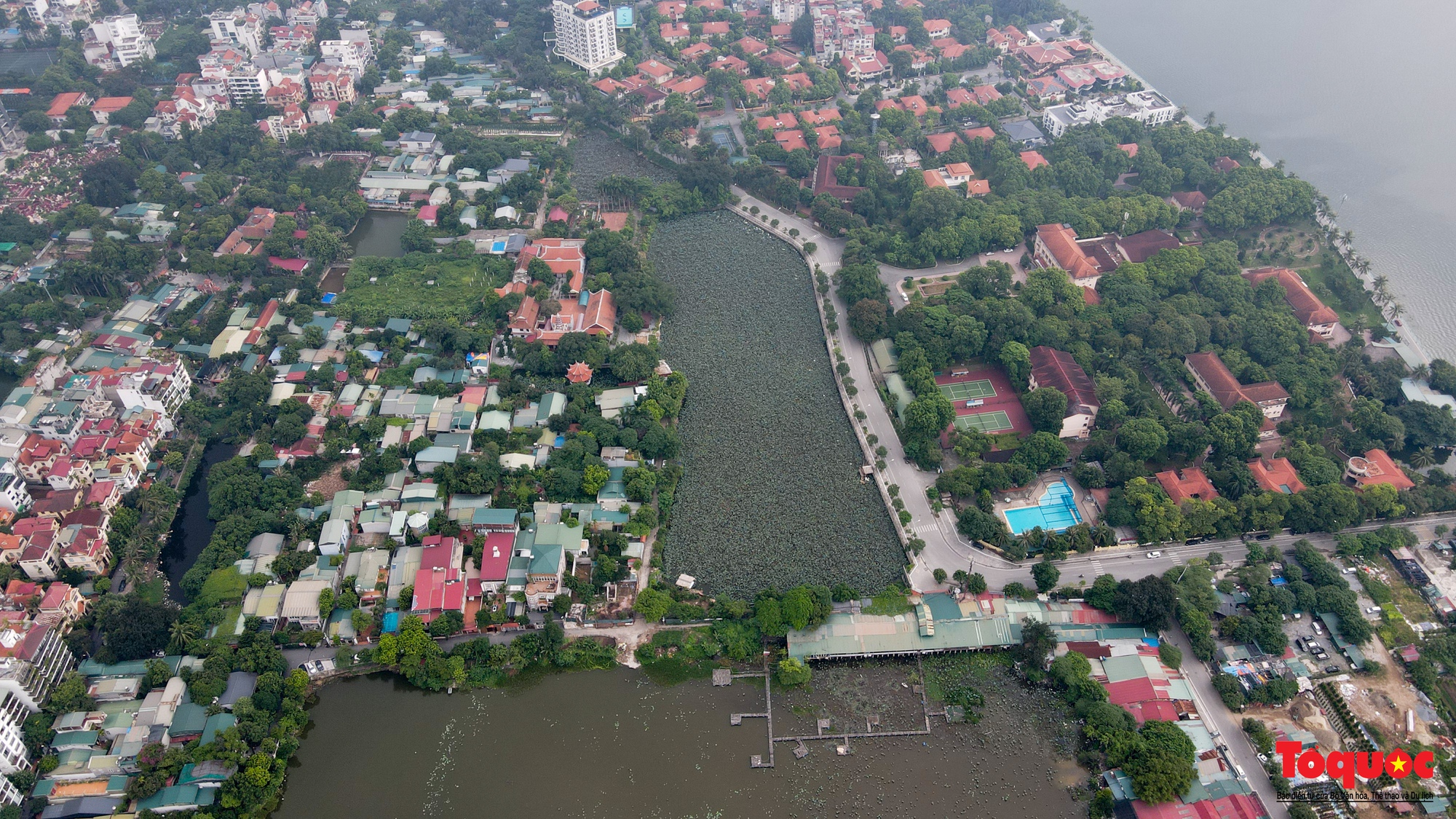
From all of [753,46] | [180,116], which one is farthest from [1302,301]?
[180,116]

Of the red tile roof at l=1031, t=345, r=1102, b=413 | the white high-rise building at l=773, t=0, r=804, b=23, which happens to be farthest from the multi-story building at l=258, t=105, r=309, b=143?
the red tile roof at l=1031, t=345, r=1102, b=413

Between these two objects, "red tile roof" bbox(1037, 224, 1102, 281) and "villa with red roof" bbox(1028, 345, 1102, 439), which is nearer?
"villa with red roof" bbox(1028, 345, 1102, 439)

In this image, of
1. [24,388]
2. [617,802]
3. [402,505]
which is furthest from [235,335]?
[617,802]

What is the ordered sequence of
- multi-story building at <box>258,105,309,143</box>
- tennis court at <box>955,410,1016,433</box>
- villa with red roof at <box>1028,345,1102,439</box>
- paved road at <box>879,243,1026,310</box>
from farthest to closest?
multi-story building at <box>258,105,309,143</box> → paved road at <box>879,243,1026,310</box> → tennis court at <box>955,410,1016,433</box> → villa with red roof at <box>1028,345,1102,439</box>

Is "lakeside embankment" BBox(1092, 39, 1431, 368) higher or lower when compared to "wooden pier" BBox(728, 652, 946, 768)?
higher

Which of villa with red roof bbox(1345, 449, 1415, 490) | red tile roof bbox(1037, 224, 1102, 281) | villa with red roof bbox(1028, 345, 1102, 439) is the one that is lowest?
villa with red roof bbox(1028, 345, 1102, 439)

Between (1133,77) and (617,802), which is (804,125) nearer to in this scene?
(1133,77)

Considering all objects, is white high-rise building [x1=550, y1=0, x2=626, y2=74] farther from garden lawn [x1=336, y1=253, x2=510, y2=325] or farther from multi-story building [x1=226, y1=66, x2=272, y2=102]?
garden lawn [x1=336, y1=253, x2=510, y2=325]
